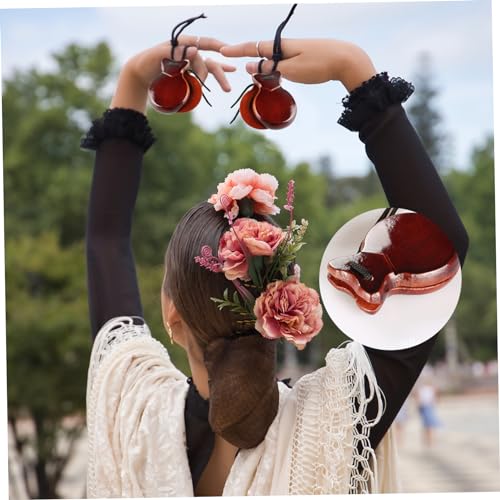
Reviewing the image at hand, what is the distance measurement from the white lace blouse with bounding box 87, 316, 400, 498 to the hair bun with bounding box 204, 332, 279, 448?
1.4 inches

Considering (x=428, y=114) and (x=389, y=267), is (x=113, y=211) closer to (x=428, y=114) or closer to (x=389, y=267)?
(x=389, y=267)

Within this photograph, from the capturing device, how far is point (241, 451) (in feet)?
3.26

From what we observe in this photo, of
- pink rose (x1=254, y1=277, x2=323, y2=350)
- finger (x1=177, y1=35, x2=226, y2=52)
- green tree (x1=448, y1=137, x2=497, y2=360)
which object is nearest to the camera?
pink rose (x1=254, y1=277, x2=323, y2=350)

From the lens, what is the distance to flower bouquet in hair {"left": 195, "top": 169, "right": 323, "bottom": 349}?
90 cm

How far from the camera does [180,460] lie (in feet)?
3.39

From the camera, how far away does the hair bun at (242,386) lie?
92cm

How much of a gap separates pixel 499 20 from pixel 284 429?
1032 mm

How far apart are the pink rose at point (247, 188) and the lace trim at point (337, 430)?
206mm

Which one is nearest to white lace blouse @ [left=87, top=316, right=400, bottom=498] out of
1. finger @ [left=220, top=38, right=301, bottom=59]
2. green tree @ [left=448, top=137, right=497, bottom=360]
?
finger @ [left=220, top=38, right=301, bottom=59]

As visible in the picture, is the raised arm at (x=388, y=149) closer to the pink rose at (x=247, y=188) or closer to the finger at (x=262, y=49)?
the finger at (x=262, y=49)

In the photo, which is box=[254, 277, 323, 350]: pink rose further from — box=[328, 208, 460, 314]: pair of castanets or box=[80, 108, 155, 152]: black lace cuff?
box=[80, 108, 155, 152]: black lace cuff

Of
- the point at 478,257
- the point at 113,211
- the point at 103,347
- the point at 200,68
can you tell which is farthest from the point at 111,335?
the point at 478,257

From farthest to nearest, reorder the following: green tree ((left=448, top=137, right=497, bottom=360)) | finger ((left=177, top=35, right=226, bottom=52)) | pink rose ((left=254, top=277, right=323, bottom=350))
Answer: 1. green tree ((left=448, top=137, right=497, bottom=360))
2. finger ((left=177, top=35, right=226, bottom=52))
3. pink rose ((left=254, top=277, right=323, bottom=350))

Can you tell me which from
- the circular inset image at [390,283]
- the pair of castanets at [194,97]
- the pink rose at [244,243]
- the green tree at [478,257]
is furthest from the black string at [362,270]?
the green tree at [478,257]
